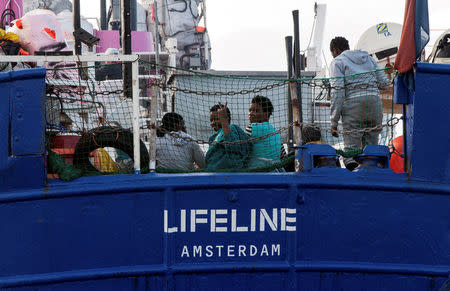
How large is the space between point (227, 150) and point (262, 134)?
0.37 metres

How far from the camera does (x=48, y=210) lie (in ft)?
13.5

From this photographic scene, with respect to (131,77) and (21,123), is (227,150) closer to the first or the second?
(131,77)

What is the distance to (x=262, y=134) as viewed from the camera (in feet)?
16.0

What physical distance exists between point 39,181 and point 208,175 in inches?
51.7

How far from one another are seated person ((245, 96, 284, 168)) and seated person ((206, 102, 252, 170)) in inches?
3.2

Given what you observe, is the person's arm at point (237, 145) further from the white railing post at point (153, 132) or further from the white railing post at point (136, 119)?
the white railing post at point (136, 119)

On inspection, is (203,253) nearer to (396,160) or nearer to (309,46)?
(396,160)

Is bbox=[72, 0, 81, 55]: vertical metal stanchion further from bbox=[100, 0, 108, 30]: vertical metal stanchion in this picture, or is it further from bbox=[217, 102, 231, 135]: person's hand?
bbox=[100, 0, 108, 30]: vertical metal stanchion

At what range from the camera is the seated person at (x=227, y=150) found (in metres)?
4.70

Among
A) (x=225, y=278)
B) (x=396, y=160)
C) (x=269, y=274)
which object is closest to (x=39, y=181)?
(x=225, y=278)

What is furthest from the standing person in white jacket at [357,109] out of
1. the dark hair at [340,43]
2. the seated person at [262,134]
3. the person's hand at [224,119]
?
the person's hand at [224,119]

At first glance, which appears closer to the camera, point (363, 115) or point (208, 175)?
point (208, 175)

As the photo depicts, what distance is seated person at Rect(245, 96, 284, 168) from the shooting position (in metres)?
4.88

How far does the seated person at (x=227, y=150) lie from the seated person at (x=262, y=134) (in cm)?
Result: 8
